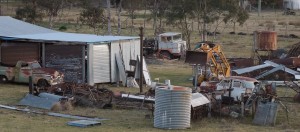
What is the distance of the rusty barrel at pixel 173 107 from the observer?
1723cm

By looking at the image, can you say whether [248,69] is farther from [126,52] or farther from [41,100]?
[41,100]

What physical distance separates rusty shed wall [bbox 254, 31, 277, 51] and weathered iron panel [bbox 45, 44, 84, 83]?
1215 cm

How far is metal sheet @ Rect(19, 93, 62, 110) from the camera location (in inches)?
843

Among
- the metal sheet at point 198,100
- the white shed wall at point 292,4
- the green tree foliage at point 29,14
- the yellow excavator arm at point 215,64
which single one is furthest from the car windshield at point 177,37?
the white shed wall at point 292,4

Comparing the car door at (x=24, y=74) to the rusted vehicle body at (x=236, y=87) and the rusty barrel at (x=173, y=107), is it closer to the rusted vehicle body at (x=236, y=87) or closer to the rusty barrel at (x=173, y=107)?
the rusted vehicle body at (x=236, y=87)

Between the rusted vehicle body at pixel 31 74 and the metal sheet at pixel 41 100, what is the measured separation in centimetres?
430

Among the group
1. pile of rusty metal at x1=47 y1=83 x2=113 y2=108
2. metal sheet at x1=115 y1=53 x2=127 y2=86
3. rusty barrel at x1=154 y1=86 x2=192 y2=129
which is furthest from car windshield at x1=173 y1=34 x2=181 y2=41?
rusty barrel at x1=154 y1=86 x2=192 y2=129

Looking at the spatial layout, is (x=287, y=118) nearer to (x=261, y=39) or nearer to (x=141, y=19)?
(x=261, y=39)

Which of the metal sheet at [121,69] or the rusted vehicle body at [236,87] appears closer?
the rusted vehicle body at [236,87]

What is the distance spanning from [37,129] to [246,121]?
627cm

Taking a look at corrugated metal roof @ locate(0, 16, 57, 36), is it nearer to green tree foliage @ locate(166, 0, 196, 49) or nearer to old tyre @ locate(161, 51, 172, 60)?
old tyre @ locate(161, 51, 172, 60)

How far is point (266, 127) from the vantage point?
18.5 meters

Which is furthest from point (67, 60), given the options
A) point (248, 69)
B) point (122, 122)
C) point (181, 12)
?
point (181, 12)

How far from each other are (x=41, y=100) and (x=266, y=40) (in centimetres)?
1803
